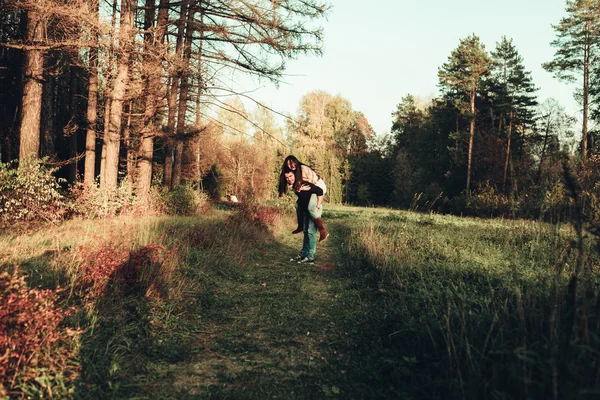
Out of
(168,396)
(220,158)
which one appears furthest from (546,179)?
(220,158)

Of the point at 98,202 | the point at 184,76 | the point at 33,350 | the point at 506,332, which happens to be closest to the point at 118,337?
the point at 33,350

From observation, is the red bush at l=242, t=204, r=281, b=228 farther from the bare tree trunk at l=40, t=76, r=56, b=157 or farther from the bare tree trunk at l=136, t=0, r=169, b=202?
the bare tree trunk at l=40, t=76, r=56, b=157

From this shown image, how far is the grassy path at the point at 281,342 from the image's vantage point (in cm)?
263

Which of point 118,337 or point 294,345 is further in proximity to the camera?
point 294,345

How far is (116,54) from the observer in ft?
28.7

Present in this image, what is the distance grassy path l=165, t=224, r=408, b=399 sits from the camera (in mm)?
2629

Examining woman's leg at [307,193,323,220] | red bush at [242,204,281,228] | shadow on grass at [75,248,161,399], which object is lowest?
shadow on grass at [75,248,161,399]

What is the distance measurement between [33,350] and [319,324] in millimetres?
2602

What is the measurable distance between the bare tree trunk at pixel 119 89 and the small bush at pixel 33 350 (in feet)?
24.5

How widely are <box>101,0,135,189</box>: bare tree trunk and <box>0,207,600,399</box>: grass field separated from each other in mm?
4121

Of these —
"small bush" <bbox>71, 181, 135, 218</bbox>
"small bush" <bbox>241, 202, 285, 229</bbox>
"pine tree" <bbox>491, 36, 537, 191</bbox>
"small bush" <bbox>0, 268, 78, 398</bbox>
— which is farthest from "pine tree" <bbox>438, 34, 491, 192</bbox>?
"small bush" <bbox>0, 268, 78, 398</bbox>

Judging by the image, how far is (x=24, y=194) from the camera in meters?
7.21

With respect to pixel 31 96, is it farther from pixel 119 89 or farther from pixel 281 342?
pixel 281 342

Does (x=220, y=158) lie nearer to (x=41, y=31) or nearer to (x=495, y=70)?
(x=41, y=31)
